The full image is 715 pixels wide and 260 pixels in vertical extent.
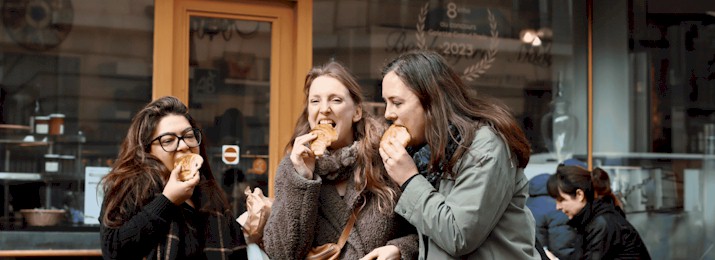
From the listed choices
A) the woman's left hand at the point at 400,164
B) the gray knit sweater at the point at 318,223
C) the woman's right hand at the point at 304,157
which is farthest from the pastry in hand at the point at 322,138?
the woman's left hand at the point at 400,164

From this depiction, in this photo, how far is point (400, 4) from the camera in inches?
297

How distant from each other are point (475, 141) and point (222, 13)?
4016 mm

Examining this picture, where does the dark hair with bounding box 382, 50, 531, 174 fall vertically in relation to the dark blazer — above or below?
above

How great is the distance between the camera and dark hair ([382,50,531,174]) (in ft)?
10.9

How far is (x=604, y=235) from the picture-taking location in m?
6.28

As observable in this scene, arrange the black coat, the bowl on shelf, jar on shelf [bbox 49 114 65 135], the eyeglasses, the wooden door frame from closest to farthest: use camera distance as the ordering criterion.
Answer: the eyeglasses
the black coat
the bowl on shelf
jar on shelf [bbox 49 114 65 135]
the wooden door frame

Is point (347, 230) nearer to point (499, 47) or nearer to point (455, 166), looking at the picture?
point (455, 166)

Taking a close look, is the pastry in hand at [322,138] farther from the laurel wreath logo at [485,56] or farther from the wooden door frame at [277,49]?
the laurel wreath logo at [485,56]

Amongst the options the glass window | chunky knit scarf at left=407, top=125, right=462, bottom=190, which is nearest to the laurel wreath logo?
the glass window

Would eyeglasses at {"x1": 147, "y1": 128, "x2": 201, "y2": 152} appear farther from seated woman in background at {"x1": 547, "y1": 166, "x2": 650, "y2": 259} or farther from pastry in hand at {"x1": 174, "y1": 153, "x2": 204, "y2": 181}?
seated woman in background at {"x1": 547, "y1": 166, "x2": 650, "y2": 259}

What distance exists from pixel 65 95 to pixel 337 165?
134 inches

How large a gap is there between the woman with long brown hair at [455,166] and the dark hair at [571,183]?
10.6 ft

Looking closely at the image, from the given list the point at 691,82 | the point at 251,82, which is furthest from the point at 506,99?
the point at 251,82

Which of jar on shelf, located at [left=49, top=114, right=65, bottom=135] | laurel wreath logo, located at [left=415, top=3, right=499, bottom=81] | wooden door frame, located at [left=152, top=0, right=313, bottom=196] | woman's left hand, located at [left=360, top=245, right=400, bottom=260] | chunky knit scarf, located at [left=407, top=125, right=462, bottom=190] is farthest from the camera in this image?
laurel wreath logo, located at [left=415, top=3, right=499, bottom=81]
